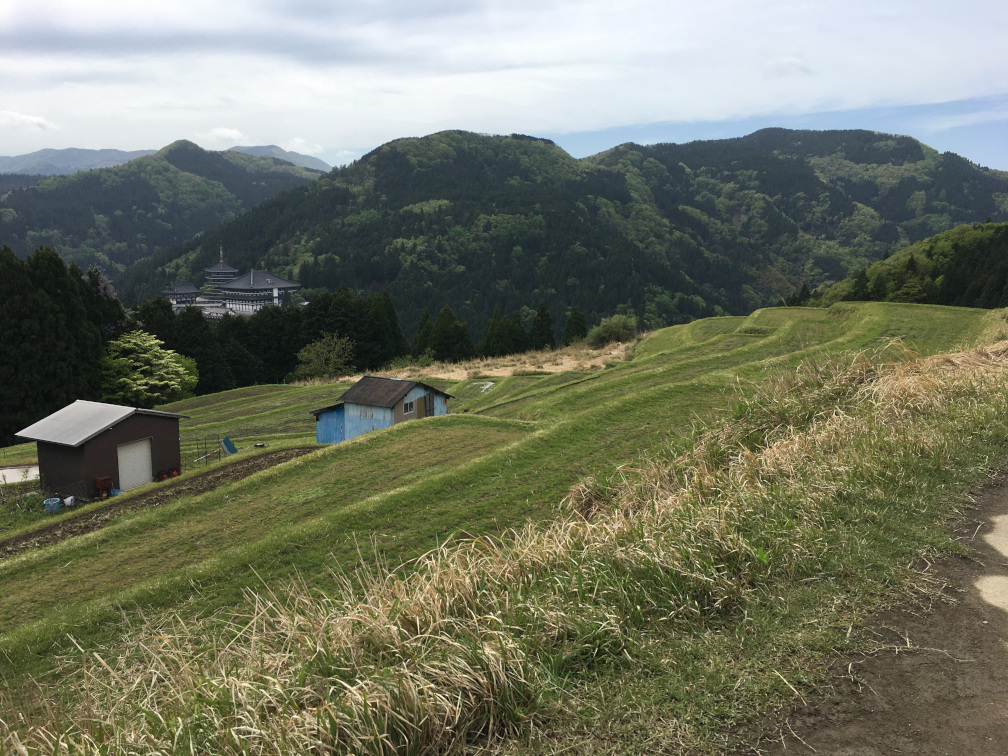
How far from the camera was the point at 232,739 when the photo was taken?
12.4 ft

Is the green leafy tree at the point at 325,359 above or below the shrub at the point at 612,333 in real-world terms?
below

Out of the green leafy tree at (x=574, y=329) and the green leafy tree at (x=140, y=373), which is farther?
the green leafy tree at (x=574, y=329)

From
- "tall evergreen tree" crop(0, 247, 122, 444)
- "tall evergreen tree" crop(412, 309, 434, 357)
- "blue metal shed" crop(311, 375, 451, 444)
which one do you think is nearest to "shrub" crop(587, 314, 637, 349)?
"tall evergreen tree" crop(412, 309, 434, 357)

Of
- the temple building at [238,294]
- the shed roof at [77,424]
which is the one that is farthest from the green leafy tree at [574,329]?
the temple building at [238,294]

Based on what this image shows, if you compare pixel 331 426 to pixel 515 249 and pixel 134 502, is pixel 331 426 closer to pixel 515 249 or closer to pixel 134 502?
pixel 134 502

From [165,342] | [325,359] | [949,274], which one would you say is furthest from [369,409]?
[949,274]

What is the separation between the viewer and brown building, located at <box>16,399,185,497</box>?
21078 mm

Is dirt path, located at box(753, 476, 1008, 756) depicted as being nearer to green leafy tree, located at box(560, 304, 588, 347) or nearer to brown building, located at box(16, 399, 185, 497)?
brown building, located at box(16, 399, 185, 497)

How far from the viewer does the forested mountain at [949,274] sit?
4712 centimetres

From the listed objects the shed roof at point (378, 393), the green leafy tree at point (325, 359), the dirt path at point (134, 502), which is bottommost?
the green leafy tree at point (325, 359)

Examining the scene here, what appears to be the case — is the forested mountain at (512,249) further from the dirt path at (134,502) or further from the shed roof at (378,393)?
the dirt path at (134,502)

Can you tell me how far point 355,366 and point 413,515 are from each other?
168 feet

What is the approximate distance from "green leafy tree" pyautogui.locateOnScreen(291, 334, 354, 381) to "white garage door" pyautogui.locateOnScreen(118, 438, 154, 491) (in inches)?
1276

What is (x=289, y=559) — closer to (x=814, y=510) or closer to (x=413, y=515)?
(x=413, y=515)
